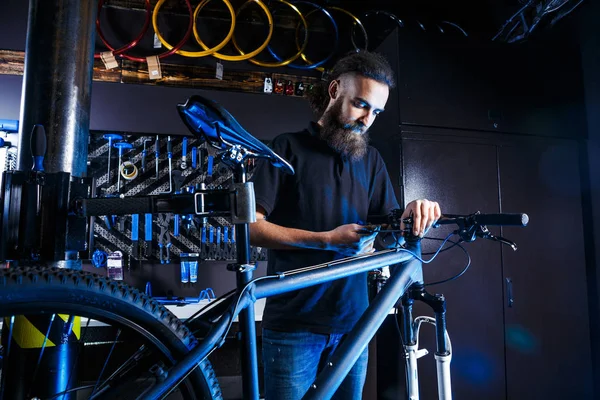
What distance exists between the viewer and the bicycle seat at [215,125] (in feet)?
2.49

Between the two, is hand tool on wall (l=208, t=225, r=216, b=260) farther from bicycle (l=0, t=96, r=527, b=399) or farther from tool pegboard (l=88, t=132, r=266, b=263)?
bicycle (l=0, t=96, r=527, b=399)

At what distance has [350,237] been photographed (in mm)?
1197

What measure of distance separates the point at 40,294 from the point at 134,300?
0.15 meters

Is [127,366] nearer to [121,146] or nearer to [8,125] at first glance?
[121,146]

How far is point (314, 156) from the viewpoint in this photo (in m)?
1.54

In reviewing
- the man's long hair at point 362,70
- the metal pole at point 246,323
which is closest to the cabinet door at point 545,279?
the man's long hair at point 362,70

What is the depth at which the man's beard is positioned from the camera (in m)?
1.56

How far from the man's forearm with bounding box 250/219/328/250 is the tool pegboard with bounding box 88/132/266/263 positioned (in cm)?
152

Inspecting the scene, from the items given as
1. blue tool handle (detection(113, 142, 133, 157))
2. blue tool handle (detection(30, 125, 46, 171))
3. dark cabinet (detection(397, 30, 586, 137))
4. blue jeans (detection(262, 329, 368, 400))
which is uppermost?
dark cabinet (detection(397, 30, 586, 137))

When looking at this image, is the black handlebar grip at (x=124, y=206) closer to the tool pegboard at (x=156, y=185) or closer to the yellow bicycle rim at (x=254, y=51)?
the tool pegboard at (x=156, y=185)

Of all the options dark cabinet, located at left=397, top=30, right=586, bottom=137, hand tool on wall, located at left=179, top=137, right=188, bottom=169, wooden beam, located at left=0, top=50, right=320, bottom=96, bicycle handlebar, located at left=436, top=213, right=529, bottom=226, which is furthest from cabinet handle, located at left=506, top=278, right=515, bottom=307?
hand tool on wall, located at left=179, top=137, right=188, bottom=169

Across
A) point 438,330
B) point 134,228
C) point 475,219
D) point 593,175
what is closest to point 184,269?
point 134,228

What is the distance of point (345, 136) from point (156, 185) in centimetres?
184

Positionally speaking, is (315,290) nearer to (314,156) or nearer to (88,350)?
(314,156)
